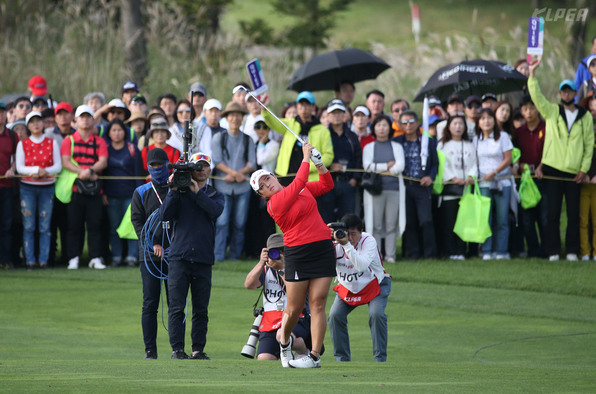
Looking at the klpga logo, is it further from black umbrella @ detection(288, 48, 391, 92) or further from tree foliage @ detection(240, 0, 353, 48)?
tree foliage @ detection(240, 0, 353, 48)

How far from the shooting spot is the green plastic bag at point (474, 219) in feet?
51.5

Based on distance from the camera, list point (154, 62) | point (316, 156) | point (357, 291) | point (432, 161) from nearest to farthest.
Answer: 1. point (316, 156)
2. point (357, 291)
3. point (432, 161)
4. point (154, 62)

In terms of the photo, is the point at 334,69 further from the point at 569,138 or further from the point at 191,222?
the point at 191,222

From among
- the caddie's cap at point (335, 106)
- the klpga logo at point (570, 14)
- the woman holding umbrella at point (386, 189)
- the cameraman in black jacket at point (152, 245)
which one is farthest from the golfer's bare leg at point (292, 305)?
the klpga logo at point (570, 14)

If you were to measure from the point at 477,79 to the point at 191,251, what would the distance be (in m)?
8.87

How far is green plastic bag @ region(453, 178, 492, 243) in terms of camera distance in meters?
15.7

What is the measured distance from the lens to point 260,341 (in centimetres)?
1007

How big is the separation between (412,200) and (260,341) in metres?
6.41

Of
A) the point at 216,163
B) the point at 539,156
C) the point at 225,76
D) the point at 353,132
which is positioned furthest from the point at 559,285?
the point at 225,76

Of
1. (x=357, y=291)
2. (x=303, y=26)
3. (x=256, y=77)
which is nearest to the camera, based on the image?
(x=357, y=291)

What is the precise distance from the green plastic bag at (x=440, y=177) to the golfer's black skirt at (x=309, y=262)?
7239 millimetres

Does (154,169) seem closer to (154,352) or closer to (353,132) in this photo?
(154,352)

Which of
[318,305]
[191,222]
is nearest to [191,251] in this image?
[191,222]

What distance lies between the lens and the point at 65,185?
15.3 meters
